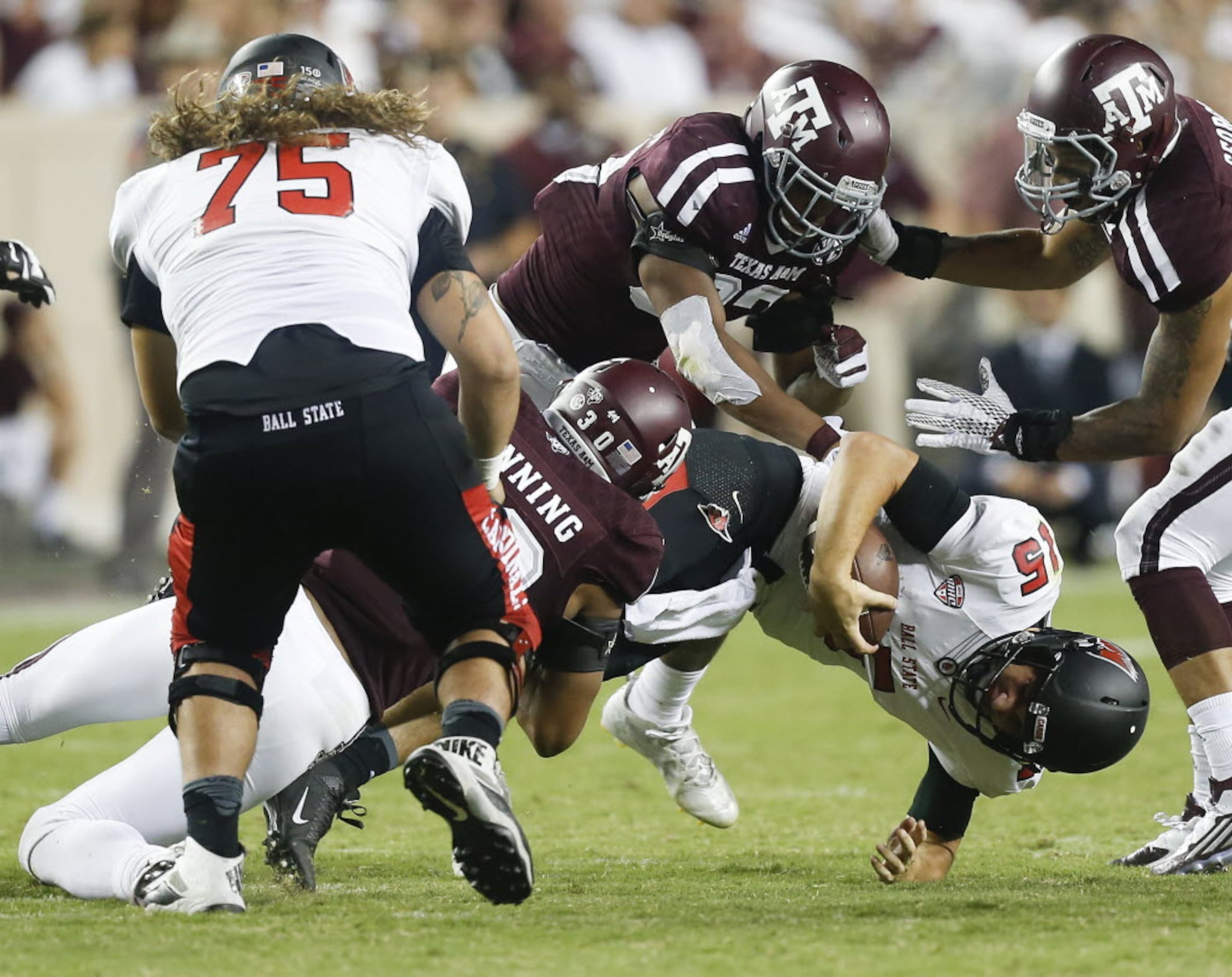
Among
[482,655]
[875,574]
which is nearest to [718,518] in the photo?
[875,574]

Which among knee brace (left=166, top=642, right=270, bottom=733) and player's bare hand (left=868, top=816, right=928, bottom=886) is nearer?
knee brace (left=166, top=642, right=270, bottom=733)

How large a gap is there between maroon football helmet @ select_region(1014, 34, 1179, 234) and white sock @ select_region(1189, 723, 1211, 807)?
130 centimetres

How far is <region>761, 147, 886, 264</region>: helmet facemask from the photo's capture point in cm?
458

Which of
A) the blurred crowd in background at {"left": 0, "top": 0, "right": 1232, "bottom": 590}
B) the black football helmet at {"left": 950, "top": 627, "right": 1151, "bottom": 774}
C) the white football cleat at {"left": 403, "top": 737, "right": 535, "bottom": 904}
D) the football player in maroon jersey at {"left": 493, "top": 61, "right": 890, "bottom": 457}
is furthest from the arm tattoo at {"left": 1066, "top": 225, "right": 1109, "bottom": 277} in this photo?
the blurred crowd in background at {"left": 0, "top": 0, "right": 1232, "bottom": 590}

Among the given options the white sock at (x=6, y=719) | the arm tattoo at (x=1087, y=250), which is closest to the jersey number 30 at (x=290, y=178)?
the white sock at (x=6, y=719)

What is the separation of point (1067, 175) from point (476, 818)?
231 cm

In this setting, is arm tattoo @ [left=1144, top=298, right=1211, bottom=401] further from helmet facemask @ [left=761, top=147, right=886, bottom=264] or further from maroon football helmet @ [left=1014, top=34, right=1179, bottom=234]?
helmet facemask @ [left=761, top=147, right=886, bottom=264]

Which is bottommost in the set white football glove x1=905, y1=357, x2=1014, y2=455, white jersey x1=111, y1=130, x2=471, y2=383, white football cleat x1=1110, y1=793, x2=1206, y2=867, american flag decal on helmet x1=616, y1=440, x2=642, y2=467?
white football cleat x1=1110, y1=793, x2=1206, y2=867

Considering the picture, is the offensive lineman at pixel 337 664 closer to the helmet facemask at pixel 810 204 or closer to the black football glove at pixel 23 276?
the helmet facemask at pixel 810 204

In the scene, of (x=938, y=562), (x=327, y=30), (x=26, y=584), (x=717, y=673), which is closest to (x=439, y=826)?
(x=938, y=562)

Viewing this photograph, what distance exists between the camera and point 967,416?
4965 mm

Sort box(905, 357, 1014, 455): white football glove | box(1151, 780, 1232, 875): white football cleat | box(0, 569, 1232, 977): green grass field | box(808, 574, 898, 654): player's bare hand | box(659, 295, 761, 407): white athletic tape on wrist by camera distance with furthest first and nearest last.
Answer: box(905, 357, 1014, 455): white football glove
box(659, 295, 761, 407): white athletic tape on wrist
box(1151, 780, 1232, 875): white football cleat
box(808, 574, 898, 654): player's bare hand
box(0, 569, 1232, 977): green grass field

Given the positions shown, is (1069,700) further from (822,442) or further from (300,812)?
(300,812)

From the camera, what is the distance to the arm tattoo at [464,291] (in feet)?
11.6
